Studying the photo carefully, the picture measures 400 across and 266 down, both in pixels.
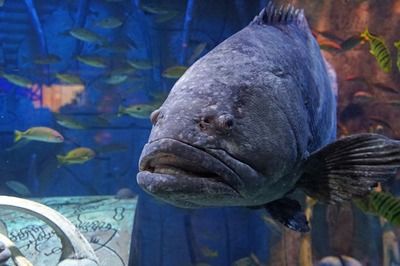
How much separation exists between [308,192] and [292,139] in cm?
49

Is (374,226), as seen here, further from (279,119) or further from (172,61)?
(172,61)

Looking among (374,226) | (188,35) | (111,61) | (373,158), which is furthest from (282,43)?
(111,61)

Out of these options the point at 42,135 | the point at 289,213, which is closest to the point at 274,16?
the point at 289,213

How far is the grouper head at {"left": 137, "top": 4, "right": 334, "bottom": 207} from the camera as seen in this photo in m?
1.88

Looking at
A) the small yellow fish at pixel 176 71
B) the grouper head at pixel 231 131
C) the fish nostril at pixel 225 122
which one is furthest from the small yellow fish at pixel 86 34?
the fish nostril at pixel 225 122

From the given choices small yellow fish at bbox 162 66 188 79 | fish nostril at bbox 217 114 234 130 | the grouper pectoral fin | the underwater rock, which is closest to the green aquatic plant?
the grouper pectoral fin

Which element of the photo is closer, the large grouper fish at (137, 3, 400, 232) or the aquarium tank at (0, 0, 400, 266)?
the large grouper fish at (137, 3, 400, 232)

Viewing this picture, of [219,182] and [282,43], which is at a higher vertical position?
[282,43]

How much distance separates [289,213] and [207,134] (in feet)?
3.48

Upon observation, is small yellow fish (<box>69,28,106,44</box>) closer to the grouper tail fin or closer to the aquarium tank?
the aquarium tank

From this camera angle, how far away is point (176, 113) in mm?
2018

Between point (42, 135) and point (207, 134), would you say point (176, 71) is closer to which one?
point (42, 135)

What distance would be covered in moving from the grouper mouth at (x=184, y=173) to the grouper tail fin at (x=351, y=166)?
64 centimetres

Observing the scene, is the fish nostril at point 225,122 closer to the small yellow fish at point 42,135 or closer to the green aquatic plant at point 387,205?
the green aquatic plant at point 387,205
